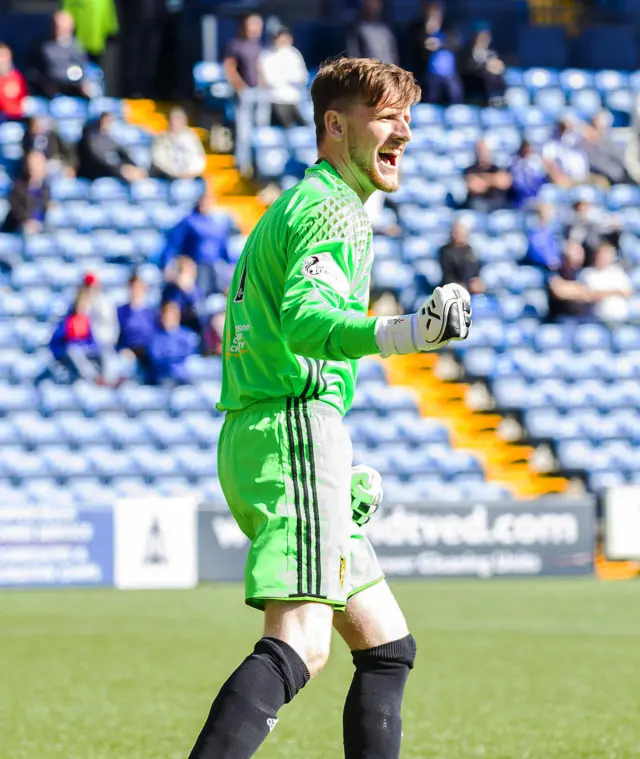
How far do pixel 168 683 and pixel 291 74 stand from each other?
10750 millimetres

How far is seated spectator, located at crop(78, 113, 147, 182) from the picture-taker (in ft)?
52.4

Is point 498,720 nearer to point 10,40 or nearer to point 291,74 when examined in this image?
point 291,74

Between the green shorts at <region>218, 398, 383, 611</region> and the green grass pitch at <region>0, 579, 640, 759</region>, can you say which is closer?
the green shorts at <region>218, 398, 383, 611</region>

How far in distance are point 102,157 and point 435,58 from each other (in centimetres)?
411

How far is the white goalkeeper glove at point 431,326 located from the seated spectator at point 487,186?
13.9 metres

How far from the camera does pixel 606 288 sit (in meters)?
16.0

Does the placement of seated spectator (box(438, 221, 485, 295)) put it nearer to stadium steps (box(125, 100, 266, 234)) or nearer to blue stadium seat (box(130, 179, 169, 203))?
stadium steps (box(125, 100, 266, 234))

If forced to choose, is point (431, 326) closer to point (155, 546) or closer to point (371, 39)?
point (155, 546)

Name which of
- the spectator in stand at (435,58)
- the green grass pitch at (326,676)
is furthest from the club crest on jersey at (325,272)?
the spectator in stand at (435,58)

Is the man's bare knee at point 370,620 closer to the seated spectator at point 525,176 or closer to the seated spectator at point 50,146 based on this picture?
the seated spectator at point 50,146

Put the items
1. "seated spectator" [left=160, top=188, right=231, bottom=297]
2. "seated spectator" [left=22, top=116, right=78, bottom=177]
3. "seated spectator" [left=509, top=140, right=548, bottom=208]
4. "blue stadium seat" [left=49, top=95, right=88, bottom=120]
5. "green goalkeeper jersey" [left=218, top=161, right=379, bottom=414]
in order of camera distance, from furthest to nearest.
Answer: "seated spectator" [left=509, top=140, right=548, bottom=208] → "blue stadium seat" [left=49, top=95, right=88, bottom=120] → "seated spectator" [left=22, top=116, right=78, bottom=177] → "seated spectator" [left=160, top=188, right=231, bottom=297] → "green goalkeeper jersey" [left=218, top=161, right=379, bottom=414]

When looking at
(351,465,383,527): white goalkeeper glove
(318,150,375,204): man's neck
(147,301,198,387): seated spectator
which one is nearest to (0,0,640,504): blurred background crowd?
(147,301,198,387): seated spectator

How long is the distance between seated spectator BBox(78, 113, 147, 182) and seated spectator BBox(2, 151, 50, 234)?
579 millimetres

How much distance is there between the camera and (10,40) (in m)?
18.3
